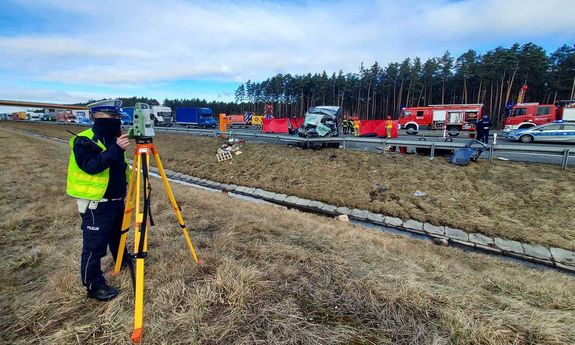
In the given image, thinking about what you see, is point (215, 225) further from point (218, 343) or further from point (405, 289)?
point (405, 289)

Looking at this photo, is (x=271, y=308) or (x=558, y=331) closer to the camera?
(x=558, y=331)

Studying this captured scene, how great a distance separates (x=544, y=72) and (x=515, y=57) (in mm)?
5254

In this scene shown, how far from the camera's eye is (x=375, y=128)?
891 inches

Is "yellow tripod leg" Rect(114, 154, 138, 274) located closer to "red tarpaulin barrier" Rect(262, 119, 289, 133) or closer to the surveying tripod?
the surveying tripod

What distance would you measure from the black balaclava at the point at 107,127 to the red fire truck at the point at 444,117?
29952mm

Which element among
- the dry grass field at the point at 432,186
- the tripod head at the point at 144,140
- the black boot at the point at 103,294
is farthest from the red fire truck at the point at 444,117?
the black boot at the point at 103,294

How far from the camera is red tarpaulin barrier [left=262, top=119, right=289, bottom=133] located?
1039 inches

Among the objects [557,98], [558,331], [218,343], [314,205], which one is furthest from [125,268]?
[557,98]

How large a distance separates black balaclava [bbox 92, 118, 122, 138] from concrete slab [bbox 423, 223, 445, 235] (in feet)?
25.2

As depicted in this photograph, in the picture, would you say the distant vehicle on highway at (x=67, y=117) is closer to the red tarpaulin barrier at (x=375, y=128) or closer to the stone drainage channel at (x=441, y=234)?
the red tarpaulin barrier at (x=375, y=128)

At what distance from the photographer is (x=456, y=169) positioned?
33.2 ft

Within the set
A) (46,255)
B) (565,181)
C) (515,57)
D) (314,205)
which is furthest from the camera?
(515,57)

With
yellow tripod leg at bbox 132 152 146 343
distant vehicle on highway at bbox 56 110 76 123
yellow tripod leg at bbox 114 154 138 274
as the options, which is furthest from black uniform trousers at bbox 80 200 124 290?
distant vehicle on highway at bbox 56 110 76 123

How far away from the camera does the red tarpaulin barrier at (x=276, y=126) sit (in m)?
26.4
